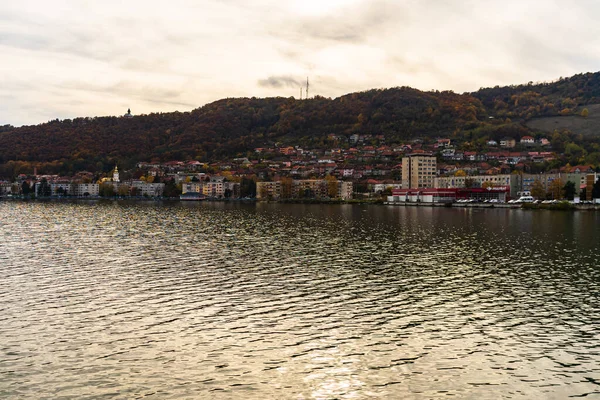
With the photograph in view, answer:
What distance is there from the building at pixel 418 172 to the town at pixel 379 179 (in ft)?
0.60

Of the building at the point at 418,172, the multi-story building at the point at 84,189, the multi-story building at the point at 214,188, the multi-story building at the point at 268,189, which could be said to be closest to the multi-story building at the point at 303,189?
the multi-story building at the point at 268,189

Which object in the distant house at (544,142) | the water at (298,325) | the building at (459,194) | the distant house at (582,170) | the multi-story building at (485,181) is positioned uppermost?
the distant house at (544,142)

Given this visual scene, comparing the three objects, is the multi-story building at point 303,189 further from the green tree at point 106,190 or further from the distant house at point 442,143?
the green tree at point 106,190

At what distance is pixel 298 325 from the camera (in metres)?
16.3

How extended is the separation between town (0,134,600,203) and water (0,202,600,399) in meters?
86.6

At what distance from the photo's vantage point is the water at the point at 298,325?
11.9m

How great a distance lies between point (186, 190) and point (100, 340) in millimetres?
160525

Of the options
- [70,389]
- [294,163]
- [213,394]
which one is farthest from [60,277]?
[294,163]

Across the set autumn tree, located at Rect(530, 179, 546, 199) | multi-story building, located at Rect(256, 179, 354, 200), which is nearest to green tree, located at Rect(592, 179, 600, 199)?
autumn tree, located at Rect(530, 179, 546, 199)

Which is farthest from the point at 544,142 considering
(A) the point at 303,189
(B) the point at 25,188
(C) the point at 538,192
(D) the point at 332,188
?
(B) the point at 25,188

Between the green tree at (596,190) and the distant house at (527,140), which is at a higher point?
the distant house at (527,140)

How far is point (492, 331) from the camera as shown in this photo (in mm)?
15938

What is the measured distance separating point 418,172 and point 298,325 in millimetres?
129601

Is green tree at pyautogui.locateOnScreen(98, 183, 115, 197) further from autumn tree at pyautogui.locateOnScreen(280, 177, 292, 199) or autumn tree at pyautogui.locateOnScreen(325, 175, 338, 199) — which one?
autumn tree at pyautogui.locateOnScreen(325, 175, 338, 199)
